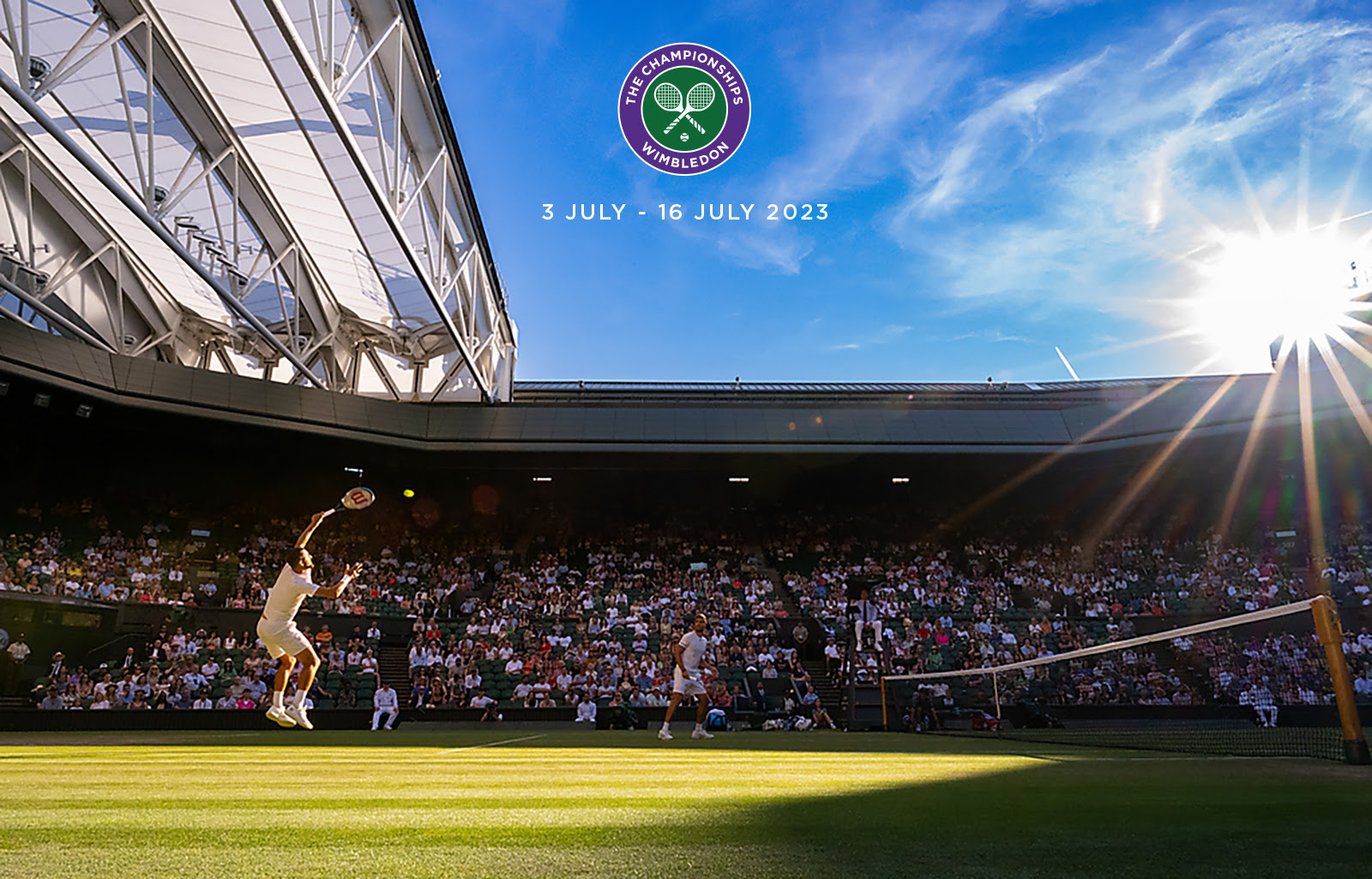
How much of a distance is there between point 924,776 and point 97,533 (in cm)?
3151

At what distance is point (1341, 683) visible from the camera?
6664 millimetres

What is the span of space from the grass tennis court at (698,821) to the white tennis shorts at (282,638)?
3.07 metres

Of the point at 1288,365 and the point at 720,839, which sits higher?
the point at 1288,365

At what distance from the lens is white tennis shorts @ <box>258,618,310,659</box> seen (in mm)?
10000

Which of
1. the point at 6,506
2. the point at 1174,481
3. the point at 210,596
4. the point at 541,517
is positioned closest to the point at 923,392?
the point at 1174,481

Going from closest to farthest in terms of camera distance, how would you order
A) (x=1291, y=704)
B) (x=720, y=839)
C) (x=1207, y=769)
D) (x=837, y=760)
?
1. (x=720, y=839)
2. (x=1207, y=769)
3. (x=837, y=760)
4. (x=1291, y=704)

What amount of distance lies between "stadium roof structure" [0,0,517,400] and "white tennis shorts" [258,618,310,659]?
8706 mm

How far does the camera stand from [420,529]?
34219mm

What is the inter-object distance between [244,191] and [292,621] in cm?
1464

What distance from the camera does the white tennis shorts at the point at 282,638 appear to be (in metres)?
10.0

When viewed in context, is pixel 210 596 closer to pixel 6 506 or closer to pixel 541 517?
pixel 6 506

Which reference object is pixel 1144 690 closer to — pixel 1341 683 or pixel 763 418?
pixel 1341 683

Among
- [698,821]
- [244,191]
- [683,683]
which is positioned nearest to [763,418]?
[244,191]

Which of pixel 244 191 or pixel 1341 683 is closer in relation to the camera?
pixel 1341 683
